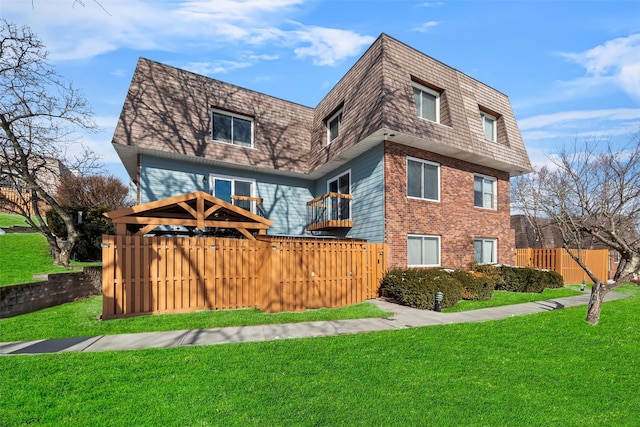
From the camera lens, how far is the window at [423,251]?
1159cm

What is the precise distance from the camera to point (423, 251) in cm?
1184

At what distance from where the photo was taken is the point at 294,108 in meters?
15.7

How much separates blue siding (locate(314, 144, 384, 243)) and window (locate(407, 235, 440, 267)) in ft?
5.19

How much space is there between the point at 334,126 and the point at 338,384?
1217 cm

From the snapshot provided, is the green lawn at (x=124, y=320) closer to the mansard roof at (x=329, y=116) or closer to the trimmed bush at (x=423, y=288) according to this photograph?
the trimmed bush at (x=423, y=288)

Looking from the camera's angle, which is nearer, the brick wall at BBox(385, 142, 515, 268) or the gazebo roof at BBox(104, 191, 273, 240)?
the gazebo roof at BBox(104, 191, 273, 240)

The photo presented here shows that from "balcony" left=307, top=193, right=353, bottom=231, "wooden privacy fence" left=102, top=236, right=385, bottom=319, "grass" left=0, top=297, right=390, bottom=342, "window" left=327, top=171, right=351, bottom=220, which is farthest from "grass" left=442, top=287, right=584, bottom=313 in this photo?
"window" left=327, top=171, right=351, bottom=220

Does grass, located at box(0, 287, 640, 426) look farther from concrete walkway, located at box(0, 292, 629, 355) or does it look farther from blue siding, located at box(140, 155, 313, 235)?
blue siding, located at box(140, 155, 313, 235)

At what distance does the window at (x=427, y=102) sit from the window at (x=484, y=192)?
149 inches

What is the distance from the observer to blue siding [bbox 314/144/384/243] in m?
11.1

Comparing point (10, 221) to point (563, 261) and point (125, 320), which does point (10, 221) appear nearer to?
point (125, 320)

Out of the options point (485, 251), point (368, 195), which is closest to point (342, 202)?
point (368, 195)

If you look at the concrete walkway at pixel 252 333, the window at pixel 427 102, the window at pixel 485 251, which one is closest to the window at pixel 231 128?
the window at pixel 427 102

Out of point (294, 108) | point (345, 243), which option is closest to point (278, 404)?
point (345, 243)
